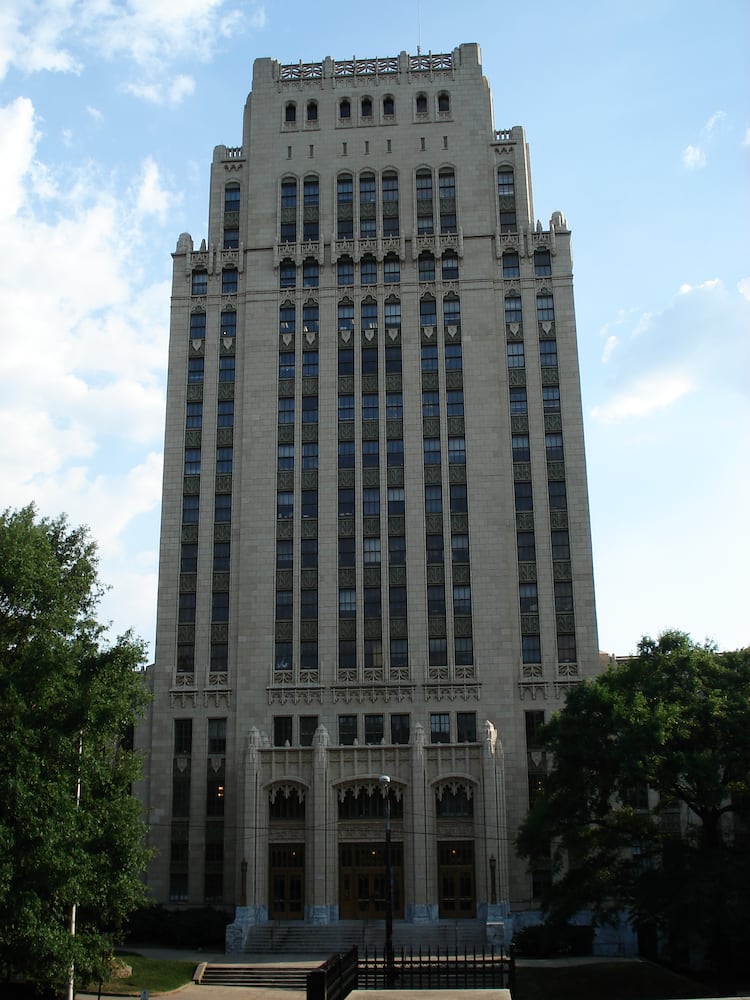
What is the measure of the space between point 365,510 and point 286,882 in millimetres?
23049

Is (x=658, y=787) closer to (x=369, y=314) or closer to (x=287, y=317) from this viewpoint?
(x=369, y=314)

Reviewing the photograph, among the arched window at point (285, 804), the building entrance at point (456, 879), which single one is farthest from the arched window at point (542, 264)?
the arched window at point (285, 804)

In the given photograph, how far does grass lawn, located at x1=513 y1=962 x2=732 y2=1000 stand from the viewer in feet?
132

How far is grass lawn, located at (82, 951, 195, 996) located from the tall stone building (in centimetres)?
657

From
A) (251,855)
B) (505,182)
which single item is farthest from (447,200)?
(251,855)

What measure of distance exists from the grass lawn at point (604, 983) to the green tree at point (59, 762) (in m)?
17.2

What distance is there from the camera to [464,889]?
55.3 meters

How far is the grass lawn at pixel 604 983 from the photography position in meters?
40.2

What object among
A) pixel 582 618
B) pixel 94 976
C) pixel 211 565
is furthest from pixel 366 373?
pixel 94 976

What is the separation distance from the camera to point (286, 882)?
183ft

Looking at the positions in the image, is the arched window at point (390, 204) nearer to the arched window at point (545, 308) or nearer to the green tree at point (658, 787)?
the arched window at point (545, 308)

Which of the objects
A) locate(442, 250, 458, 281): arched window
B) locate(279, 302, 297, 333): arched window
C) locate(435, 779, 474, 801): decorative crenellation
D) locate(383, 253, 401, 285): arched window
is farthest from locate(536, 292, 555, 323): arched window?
locate(435, 779, 474, 801): decorative crenellation

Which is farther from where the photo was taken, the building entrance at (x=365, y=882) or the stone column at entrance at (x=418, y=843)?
the building entrance at (x=365, y=882)

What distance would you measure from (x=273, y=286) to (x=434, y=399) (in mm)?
14432
